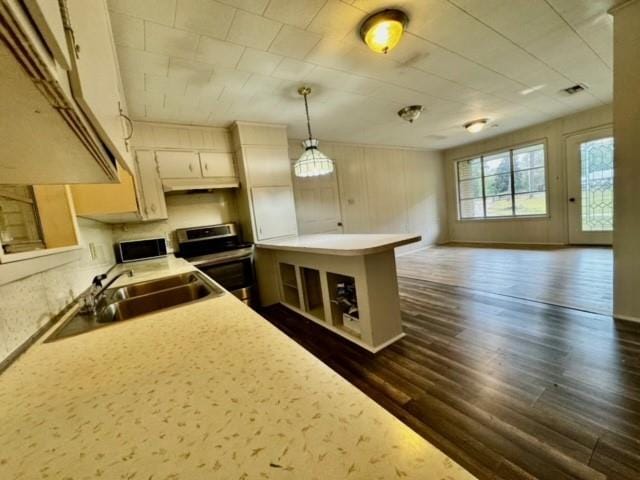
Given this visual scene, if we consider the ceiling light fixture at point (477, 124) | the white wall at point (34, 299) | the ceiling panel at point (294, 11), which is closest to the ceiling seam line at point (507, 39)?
the ceiling panel at point (294, 11)

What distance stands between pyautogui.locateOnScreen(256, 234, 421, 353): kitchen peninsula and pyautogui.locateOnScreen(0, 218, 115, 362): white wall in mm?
1523

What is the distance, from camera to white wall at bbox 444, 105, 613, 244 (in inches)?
185

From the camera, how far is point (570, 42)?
2289mm

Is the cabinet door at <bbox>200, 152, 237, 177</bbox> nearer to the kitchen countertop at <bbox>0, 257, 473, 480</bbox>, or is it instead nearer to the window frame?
the kitchen countertop at <bbox>0, 257, 473, 480</bbox>

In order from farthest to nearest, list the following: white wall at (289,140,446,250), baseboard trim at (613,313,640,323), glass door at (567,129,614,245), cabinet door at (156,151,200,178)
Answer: white wall at (289,140,446,250)
glass door at (567,129,614,245)
cabinet door at (156,151,200,178)
baseboard trim at (613,313,640,323)

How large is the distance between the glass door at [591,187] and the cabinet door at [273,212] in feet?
17.8

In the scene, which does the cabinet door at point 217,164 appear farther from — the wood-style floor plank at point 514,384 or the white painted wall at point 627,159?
the white painted wall at point 627,159

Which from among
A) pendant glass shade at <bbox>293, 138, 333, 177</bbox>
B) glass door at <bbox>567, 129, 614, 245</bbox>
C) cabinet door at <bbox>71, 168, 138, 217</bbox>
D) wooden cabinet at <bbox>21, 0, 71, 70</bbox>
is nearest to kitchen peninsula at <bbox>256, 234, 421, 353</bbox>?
pendant glass shade at <bbox>293, 138, 333, 177</bbox>

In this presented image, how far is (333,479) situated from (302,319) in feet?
8.78

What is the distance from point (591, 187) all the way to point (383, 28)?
546 cm

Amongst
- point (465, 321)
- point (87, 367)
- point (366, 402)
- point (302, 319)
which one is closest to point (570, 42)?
point (465, 321)

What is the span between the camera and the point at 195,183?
3.18m

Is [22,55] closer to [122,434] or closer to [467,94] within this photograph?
[122,434]

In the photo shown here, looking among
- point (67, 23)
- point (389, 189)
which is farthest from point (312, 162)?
point (389, 189)
